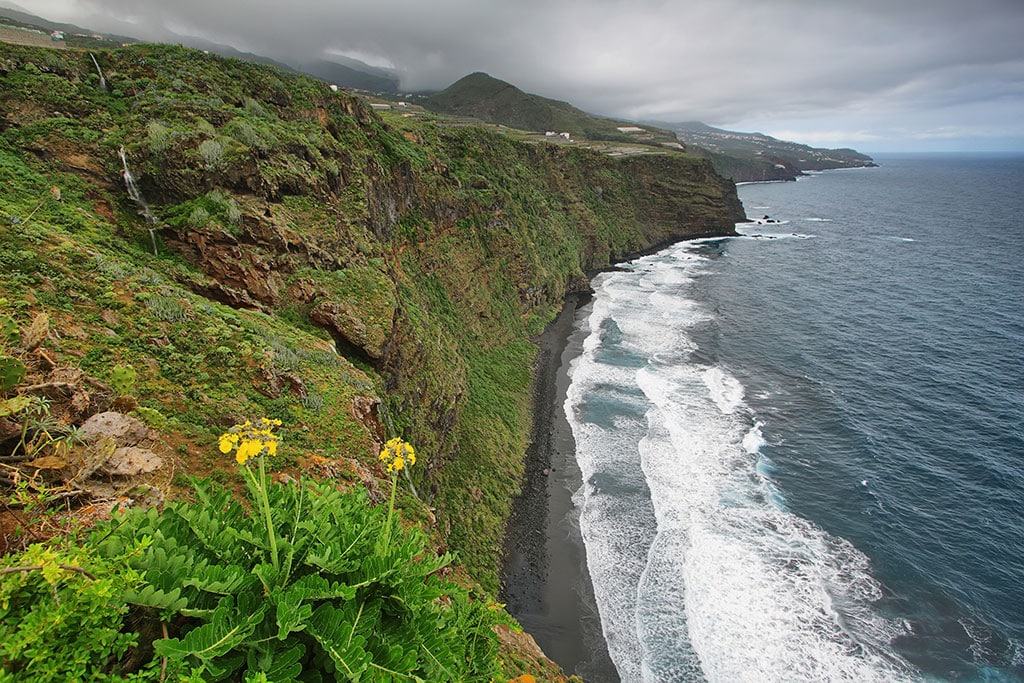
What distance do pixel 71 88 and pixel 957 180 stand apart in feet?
903

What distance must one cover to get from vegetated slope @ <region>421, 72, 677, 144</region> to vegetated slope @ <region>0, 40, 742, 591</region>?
374 ft

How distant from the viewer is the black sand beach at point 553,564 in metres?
18.1

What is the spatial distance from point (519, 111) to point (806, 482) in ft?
466

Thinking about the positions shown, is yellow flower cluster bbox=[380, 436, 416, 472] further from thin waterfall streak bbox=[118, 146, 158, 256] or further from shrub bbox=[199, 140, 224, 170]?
shrub bbox=[199, 140, 224, 170]

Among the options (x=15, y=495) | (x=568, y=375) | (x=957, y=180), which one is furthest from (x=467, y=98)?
Answer: (x=957, y=180)

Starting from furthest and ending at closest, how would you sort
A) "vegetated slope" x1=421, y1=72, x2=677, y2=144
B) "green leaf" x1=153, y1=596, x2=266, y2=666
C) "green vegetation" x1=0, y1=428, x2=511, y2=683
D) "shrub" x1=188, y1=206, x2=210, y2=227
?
"vegetated slope" x1=421, y1=72, x2=677, y2=144, "shrub" x1=188, y1=206, x2=210, y2=227, "green leaf" x1=153, y1=596, x2=266, y2=666, "green vegetation" x1=0, y1=428, x2=511, y2=683

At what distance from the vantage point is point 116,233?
14.2 meters

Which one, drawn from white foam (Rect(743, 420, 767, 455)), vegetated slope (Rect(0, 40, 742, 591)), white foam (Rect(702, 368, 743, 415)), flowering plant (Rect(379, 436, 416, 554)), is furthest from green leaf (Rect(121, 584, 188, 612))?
white foam (Rect(702, 368, 743, 415))

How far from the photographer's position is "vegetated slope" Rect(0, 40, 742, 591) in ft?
33.7

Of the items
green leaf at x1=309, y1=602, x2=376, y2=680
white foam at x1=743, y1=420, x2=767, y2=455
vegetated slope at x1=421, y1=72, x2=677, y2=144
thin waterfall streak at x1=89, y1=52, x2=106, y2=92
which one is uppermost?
vegetated slope at x1=421, y1=72, x2=677, y2=144

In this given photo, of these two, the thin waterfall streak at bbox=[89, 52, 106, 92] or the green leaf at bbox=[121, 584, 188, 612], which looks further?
the thin waterfall streak at bbox=[89, 52, 106, 92]

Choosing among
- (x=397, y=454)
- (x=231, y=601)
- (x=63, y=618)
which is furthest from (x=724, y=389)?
(x=63, y=618)

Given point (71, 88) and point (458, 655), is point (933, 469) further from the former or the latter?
point (71, 88)

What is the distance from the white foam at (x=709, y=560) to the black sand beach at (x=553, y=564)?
0.64 meters
